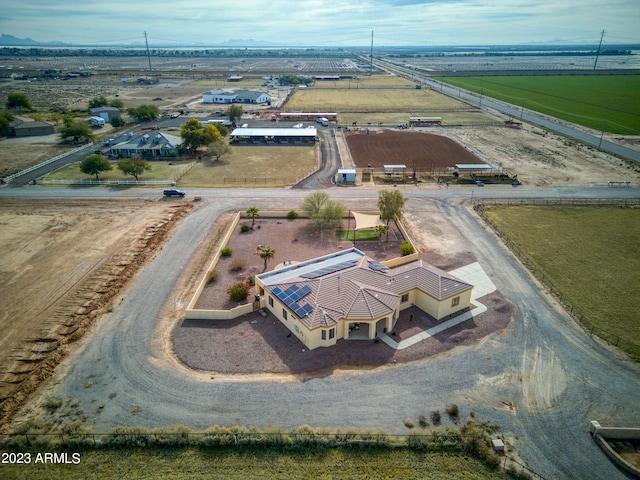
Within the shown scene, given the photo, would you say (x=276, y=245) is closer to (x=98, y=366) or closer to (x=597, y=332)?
(x=98, y=366)

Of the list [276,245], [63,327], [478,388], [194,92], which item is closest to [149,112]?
[194,92]

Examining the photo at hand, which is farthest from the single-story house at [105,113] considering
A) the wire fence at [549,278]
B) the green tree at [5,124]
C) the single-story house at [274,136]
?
the wire fence at [549,278]

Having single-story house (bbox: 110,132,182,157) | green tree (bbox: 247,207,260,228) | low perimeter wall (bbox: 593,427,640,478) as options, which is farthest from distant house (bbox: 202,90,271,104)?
low perimeter wall (bbox: 593,427,640,478)

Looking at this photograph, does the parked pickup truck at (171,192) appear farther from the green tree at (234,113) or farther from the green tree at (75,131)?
the green tree at (234,113)

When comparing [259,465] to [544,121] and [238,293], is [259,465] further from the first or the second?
[544,121]

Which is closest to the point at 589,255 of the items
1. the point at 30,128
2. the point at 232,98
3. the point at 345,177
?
the point at 345,177

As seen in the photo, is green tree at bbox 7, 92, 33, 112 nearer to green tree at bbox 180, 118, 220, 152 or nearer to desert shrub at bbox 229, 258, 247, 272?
green tree at bbox 180, 118, 220, 152
